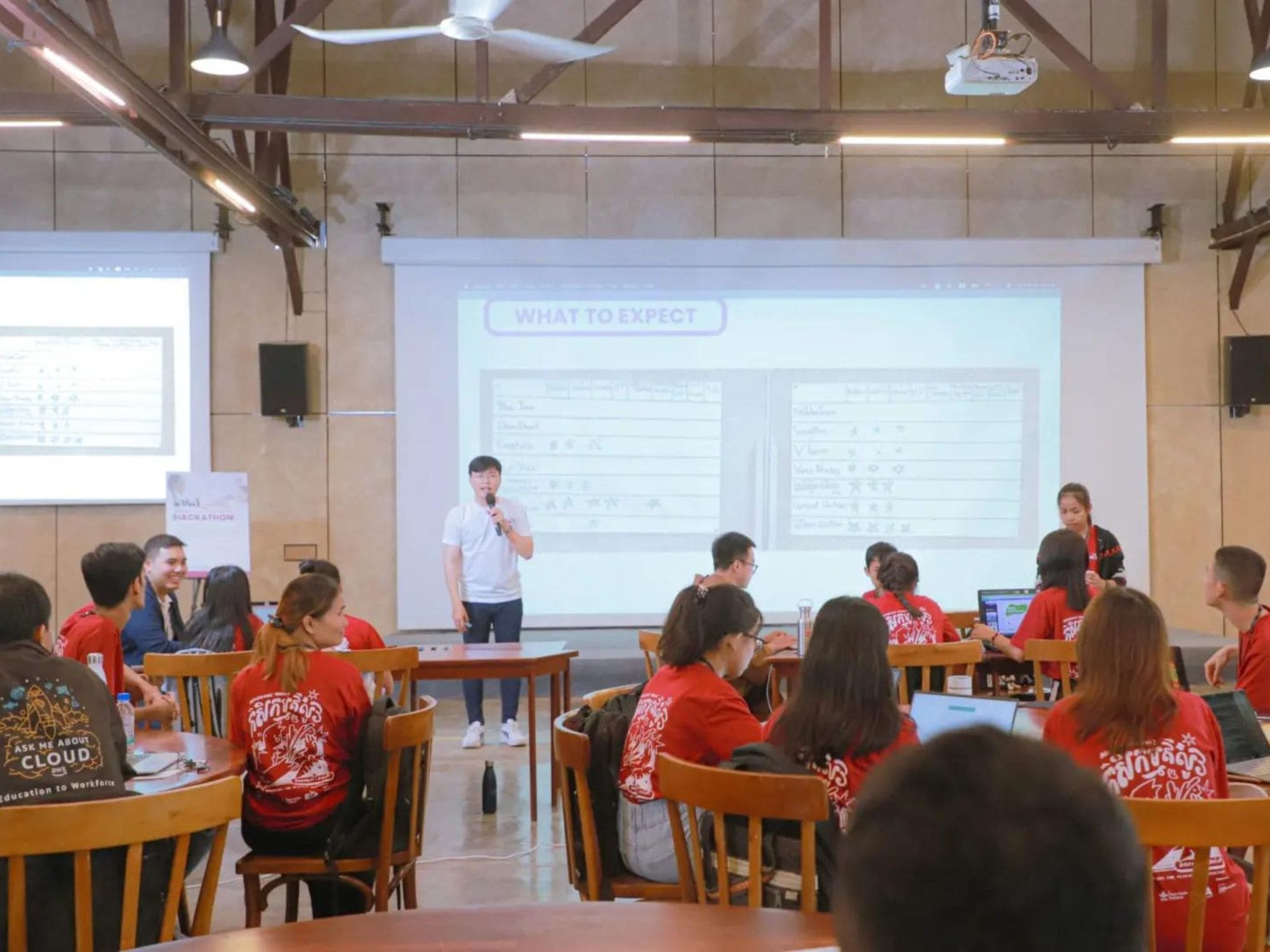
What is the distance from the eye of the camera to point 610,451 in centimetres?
831

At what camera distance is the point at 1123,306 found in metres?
8.52

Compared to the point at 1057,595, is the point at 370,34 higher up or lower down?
higher up

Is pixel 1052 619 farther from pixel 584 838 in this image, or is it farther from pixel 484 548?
pixel 484 548

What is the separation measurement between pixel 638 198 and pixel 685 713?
6168 millimetres

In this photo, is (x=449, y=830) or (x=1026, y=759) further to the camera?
(x=449, y=830)

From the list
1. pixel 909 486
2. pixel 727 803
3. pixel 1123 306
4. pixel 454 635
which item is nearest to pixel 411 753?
pixel 727 803

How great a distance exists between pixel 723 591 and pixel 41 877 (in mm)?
1689

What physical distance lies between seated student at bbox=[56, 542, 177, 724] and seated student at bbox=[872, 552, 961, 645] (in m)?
2.85

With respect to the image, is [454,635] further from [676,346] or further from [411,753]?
[411,753]

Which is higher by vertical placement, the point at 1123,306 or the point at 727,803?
the point at 1123,306

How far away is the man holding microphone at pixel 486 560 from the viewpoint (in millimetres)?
6664

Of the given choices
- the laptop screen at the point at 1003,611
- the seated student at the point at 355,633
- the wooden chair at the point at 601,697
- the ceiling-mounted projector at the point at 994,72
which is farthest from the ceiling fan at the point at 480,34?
the laptop screen at the point at 1003,611

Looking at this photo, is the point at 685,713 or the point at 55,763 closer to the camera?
the point at 55,763

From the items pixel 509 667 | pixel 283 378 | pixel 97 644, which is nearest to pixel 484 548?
pixel 509 667
